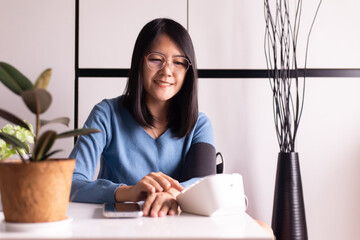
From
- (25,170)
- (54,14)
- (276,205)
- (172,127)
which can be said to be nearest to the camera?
(25,170)

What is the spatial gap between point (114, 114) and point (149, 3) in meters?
0.95

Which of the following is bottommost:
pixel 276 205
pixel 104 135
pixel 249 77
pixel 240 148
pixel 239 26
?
pixel 276 205

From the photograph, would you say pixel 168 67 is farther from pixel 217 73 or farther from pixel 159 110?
pixel 217 73

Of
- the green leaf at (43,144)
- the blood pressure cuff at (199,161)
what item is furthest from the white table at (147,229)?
the blood pressure cuff at (199,161)

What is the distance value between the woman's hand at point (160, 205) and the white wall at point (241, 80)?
4.55ft

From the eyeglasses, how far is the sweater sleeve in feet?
0.88

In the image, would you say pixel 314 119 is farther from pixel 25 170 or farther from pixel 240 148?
pixel 25 170

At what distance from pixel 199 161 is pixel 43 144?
0.91 m

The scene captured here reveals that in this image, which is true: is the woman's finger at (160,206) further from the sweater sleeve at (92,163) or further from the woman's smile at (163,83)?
the woman's smile at (163,83)

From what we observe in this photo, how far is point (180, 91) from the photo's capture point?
189 centimetres

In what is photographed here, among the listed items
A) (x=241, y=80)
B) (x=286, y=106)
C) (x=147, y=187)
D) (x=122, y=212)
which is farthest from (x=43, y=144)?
(x=241, y=80)

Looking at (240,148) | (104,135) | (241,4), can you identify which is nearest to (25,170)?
(104,135)

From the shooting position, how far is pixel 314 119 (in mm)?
2500

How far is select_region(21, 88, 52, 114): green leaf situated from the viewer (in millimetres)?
806
